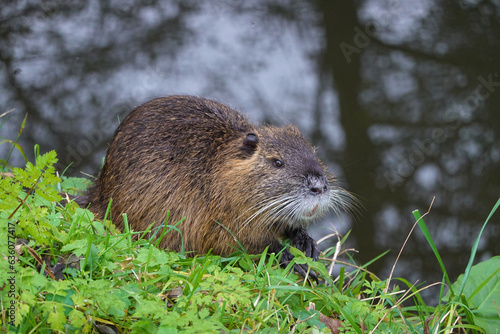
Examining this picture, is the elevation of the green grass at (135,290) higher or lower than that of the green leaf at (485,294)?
higher

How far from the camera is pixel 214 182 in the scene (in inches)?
131

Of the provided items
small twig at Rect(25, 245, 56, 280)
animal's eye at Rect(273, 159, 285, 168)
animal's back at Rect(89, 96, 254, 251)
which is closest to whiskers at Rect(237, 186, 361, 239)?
animal's eye at Rect(273, 159, 285, 168)

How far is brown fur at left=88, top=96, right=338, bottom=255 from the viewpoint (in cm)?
321

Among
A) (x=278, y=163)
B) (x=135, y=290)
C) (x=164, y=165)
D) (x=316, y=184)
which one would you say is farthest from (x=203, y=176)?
(x=135, y=290)

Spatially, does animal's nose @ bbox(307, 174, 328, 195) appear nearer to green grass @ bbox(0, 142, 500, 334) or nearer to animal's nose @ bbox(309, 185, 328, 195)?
animal's nose @ bbox(309, 185, 328, 195)

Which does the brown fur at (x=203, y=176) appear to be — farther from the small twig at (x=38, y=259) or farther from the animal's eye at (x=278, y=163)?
the small twig at (x=38, y=259)

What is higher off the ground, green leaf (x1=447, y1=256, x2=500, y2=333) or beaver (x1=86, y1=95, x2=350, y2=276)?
beaver (x1=86, y1=95, x2=350, y2=276)

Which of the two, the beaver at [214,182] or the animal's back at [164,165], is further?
the animal's back at [164,165]

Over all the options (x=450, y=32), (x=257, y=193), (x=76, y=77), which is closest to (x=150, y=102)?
(x=257, y=193)

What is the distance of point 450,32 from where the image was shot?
7008 millimetres

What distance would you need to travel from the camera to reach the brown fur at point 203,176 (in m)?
3.21

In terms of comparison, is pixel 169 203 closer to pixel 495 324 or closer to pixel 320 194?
pixel 320 194

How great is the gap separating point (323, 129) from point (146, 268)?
4.21 metres

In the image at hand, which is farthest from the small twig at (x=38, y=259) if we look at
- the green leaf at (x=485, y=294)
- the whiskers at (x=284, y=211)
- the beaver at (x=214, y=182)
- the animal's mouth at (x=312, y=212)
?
the green leaf at (x=485, y=294)
